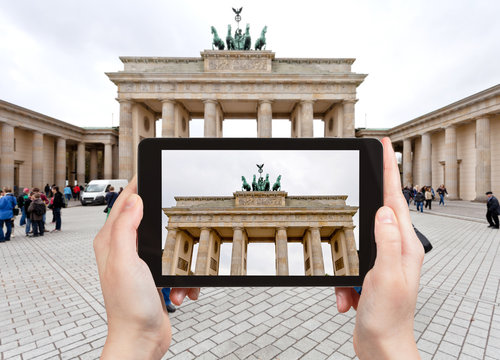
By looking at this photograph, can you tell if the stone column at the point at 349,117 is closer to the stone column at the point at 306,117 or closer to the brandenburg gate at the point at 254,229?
the stone column at the point at 306,117

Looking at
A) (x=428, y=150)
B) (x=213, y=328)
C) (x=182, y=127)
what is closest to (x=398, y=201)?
(x=213, y=328)

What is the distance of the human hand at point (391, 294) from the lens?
1199mm

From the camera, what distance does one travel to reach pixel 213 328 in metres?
3.51

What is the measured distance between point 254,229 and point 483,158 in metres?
29.6

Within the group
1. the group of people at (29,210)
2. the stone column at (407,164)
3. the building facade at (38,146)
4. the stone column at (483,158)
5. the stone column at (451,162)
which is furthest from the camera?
the stone column at (407,164)

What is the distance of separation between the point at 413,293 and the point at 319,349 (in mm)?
2347

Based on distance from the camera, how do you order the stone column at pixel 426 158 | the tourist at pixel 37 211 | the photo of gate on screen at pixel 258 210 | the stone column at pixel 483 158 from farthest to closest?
the stone column at pixel 426 158
the stone column at pixel 483 158
the tourist at pixel 37 211
the photo of gate on screen at pixel 258 210

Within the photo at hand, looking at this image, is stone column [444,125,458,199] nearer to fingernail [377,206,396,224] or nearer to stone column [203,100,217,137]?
stone column [203,100,217,137]

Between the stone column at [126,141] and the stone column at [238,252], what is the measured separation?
89.2 feet

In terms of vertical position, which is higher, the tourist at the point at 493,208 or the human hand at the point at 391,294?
the human hand at the point at 391,294

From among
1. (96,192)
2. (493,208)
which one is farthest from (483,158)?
(96,192)

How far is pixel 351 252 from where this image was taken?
5.19 feet

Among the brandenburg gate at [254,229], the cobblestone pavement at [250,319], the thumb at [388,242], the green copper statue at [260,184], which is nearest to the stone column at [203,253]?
the brandenburg gate at [254,229]

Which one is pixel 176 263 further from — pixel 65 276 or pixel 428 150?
pixel 428 150
